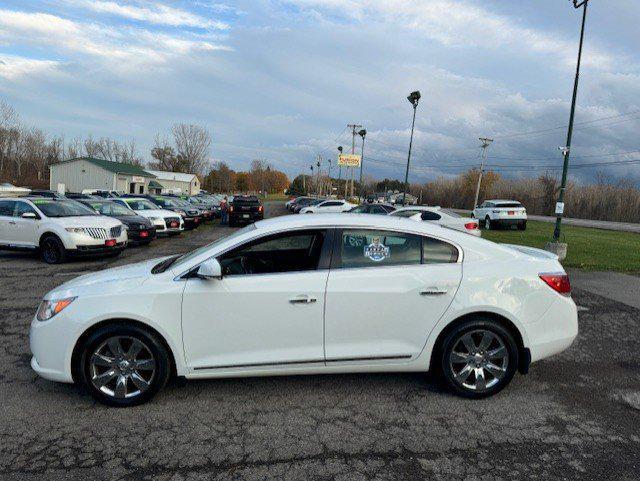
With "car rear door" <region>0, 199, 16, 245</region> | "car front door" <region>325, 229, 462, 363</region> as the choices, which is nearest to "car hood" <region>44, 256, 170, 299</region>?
"car front door" <region>325, 229, 462, 363</region>

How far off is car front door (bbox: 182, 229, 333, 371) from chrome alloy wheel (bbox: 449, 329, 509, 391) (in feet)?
3.93

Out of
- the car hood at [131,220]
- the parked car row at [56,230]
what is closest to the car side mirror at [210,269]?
the parked car row at [56,230]

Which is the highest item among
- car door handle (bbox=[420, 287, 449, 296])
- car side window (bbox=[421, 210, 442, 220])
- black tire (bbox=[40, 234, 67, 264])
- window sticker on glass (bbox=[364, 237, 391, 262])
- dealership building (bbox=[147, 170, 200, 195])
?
dealership building (bbox=[147, 170, 200, 195])

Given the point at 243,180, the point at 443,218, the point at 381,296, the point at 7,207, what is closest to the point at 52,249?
the point at 7,207

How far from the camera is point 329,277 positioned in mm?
3672

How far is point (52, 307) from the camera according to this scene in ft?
12.0

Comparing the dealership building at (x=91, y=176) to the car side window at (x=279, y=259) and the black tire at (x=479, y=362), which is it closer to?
the car side window at (x=279, y=259)

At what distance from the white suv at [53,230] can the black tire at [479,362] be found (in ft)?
32.2

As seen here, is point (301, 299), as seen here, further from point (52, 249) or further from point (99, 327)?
point (52, 249)

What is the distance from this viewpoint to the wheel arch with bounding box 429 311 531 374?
150 inches

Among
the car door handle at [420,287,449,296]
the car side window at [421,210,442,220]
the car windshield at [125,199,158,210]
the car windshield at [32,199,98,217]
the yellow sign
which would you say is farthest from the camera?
the yellow sign

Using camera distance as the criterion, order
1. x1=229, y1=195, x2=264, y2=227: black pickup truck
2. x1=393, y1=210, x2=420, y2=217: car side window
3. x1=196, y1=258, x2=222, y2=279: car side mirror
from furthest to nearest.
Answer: x1=229, y1=195, x2=264, y2=227: black pickup truck
x1=393, y1=210, x2=420, y2=217: car side window
x1=196, y1=258, x2=222, y2=279: car side mirror

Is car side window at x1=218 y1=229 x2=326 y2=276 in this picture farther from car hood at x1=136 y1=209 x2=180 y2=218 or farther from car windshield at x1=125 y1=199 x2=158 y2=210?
car windshield at x1=125 y1=199 x2=158 y2=210

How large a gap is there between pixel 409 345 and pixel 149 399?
2.20 metres
